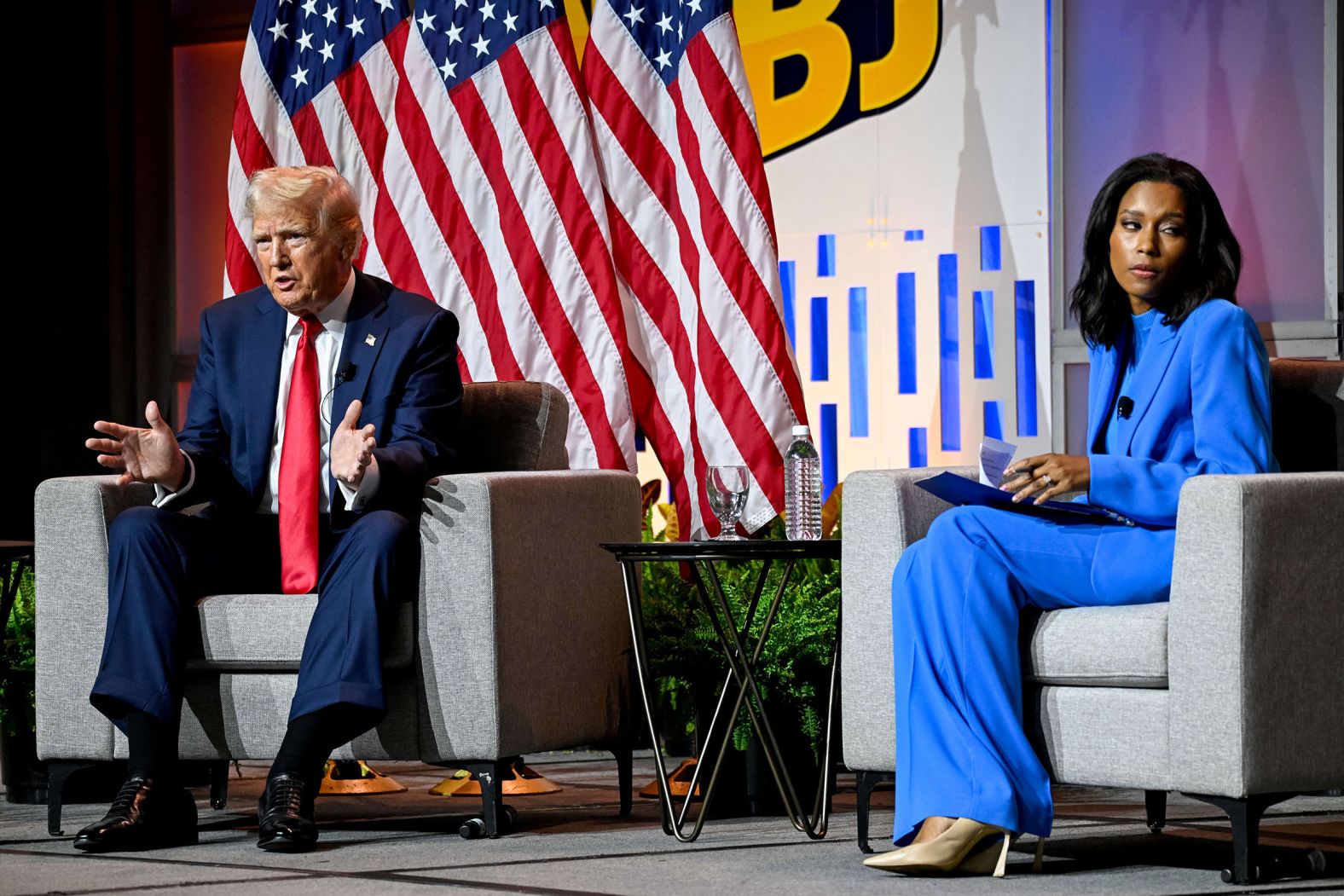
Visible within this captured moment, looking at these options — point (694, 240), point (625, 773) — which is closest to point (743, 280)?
point (694, 240)

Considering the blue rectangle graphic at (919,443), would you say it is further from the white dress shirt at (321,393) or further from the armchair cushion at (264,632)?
the armchair cushion at (264,632)

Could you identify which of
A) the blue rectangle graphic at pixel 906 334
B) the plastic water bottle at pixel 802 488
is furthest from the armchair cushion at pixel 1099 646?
the blue rectangle graphic at pixel 906 334

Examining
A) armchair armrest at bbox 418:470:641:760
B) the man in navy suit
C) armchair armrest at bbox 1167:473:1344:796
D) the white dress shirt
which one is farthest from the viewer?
the white dress shirt

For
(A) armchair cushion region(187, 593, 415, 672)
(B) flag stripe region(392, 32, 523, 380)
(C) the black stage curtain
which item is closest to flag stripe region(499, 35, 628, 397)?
(B) flag stripe region(392, 32, 523, 380)

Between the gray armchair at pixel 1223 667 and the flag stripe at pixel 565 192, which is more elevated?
the flag stripe at pixel 565 192

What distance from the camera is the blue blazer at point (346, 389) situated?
131 inches

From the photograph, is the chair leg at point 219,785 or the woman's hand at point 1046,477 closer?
the woman's hand at point 1046,477

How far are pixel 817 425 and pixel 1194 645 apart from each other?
9.95ft

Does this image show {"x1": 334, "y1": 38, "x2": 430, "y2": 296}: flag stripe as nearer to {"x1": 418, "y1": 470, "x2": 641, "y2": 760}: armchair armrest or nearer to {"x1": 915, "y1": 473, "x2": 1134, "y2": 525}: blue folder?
{"x1": 418, "y1": 470, "x2": 641, "y2": 760}: armchair armrest

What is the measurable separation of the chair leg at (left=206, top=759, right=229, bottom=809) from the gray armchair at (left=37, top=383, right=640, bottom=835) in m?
0.42

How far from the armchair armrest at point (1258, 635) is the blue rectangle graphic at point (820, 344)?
2971mm

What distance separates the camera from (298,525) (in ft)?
10.9

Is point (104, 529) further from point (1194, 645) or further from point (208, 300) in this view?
point (208, 300)

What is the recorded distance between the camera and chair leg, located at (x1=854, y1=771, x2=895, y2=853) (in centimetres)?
288
